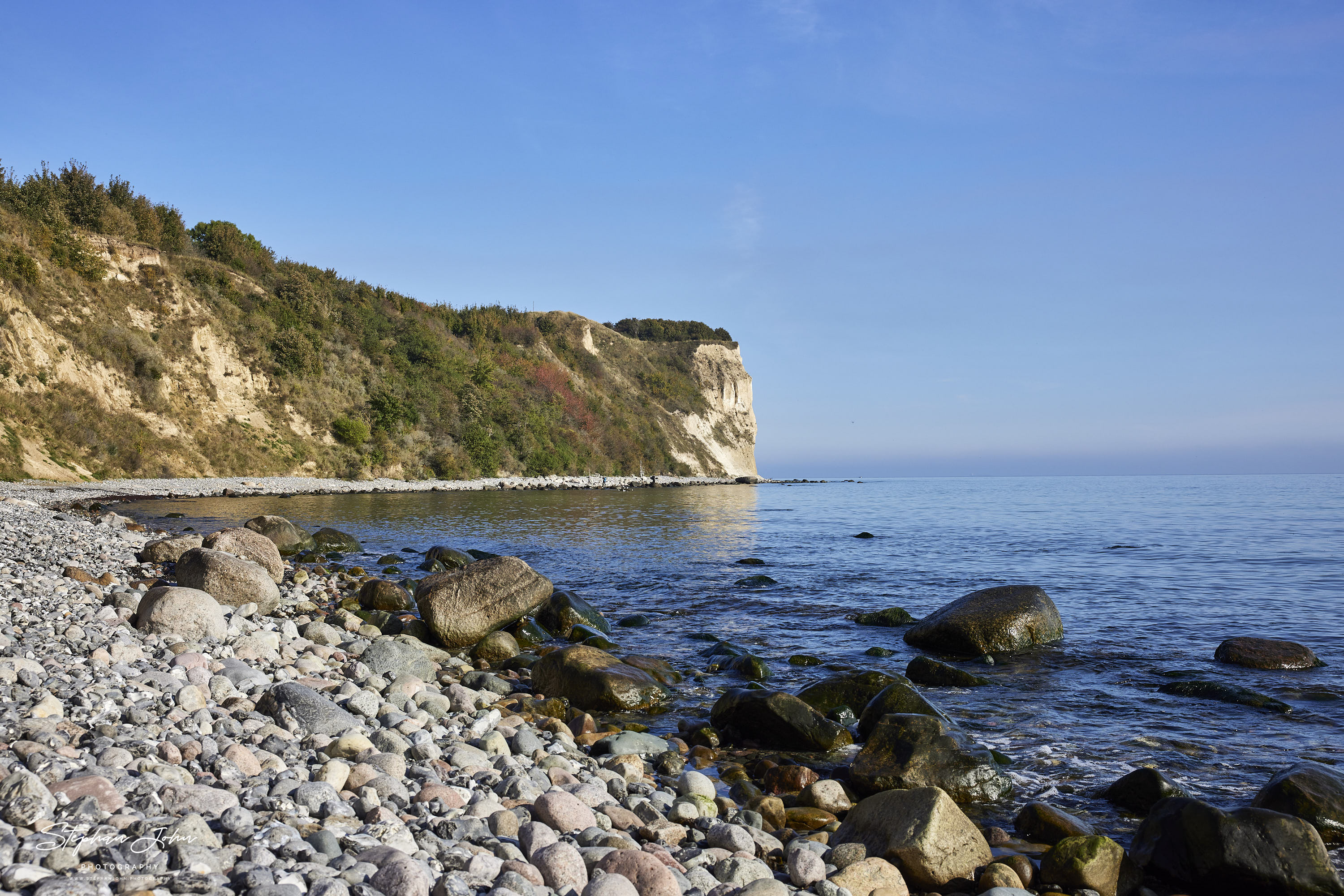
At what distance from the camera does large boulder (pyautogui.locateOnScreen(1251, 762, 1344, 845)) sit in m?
5.04

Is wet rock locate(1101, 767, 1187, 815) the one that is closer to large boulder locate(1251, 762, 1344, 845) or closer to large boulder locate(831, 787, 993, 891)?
large boulder locate(1251, 762, 1344, 845)

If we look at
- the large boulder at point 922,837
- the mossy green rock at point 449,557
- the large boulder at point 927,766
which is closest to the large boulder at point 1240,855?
the large boulder at point 922,837

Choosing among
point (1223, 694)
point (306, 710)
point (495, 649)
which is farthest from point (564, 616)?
point (1223, 694)

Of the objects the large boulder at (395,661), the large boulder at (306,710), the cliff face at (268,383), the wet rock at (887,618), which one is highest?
the cliff face at (268,383)

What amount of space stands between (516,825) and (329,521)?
2307cm

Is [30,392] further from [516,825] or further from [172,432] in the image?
[516,825]

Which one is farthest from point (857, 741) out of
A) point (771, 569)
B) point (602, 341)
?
point (602, 341)

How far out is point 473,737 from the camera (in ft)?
20.0

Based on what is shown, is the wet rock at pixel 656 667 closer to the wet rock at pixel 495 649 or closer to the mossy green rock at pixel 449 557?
the wet rock at pixel 495 649

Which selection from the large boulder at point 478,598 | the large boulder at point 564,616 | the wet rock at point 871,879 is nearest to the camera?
the wet rock at point 871,879

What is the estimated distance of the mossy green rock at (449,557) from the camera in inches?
627

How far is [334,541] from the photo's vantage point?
18719mm

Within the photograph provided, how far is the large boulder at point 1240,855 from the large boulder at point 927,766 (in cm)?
120

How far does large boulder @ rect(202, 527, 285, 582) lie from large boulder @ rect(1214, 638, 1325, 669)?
13.8 m
